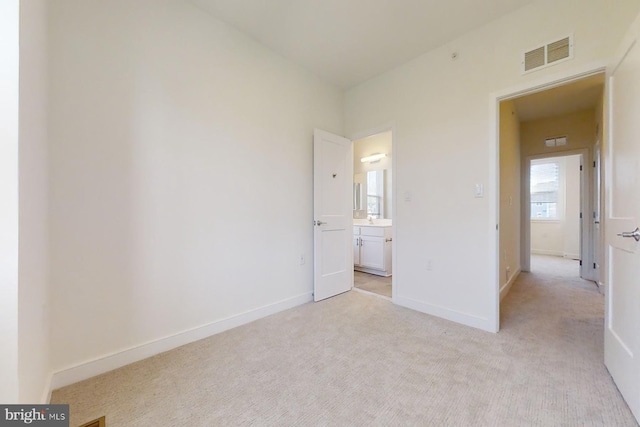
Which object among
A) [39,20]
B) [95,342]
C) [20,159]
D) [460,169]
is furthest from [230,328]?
[460,169]

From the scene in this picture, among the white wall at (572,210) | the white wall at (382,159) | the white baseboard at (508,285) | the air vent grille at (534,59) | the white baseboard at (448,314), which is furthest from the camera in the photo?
the white wall at (572,210)

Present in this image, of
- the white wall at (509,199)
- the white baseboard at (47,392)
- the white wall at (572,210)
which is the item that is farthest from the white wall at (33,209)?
the white wall at (572,210)

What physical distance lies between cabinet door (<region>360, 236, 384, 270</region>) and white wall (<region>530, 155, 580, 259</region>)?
16.4 ft

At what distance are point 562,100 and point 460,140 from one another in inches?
99.9

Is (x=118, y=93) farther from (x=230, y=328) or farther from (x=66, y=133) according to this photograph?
(x=230, y=328)

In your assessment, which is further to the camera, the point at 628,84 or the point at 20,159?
the point at 628,84

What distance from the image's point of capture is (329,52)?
8.96ft

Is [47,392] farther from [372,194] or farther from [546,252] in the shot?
[546,252]

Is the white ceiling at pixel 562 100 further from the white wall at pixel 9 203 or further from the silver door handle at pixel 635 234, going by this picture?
the white wall at pixel 9 203

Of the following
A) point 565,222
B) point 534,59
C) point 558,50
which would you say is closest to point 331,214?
point 534,59

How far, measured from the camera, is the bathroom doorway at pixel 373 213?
4148 millimetres

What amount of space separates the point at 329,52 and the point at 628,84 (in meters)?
2.32

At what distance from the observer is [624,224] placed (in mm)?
1451

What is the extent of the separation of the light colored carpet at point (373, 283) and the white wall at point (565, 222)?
493cm
